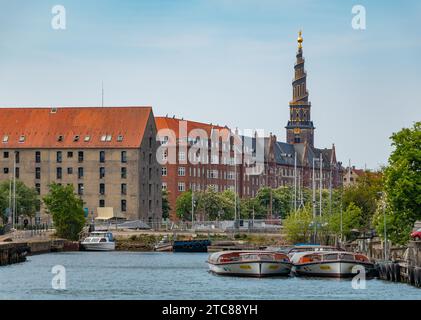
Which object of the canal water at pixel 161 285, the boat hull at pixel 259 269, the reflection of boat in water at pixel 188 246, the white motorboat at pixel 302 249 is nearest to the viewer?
the canal water at pixel 161 285

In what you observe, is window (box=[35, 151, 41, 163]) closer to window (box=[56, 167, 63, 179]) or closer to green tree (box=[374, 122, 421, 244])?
window (box=[56, 167, 63, 179])

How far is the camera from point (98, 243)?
156000 millimetres

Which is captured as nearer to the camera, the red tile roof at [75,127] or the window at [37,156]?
the red tile roof at [75,127]

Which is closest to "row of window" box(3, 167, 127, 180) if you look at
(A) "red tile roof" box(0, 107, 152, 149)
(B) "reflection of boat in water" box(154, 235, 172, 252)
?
(A) "red tile roof" box(0, 107, 152, 149)

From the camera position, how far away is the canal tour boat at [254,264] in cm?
9831

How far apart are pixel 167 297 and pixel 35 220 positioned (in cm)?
11297

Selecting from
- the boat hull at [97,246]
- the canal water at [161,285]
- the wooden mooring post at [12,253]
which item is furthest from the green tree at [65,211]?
the canal water at [161,285]

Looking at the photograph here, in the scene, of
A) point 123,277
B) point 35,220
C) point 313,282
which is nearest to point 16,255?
point 123,277

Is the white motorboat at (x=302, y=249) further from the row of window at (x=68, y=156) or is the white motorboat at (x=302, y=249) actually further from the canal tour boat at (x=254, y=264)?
the row of window at (x=68, y=156)

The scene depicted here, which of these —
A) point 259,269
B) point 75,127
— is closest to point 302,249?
point 259,269

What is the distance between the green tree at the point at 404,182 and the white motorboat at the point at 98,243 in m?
60.1

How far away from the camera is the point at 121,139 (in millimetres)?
192375

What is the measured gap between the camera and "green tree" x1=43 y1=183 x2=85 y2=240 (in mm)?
157875
